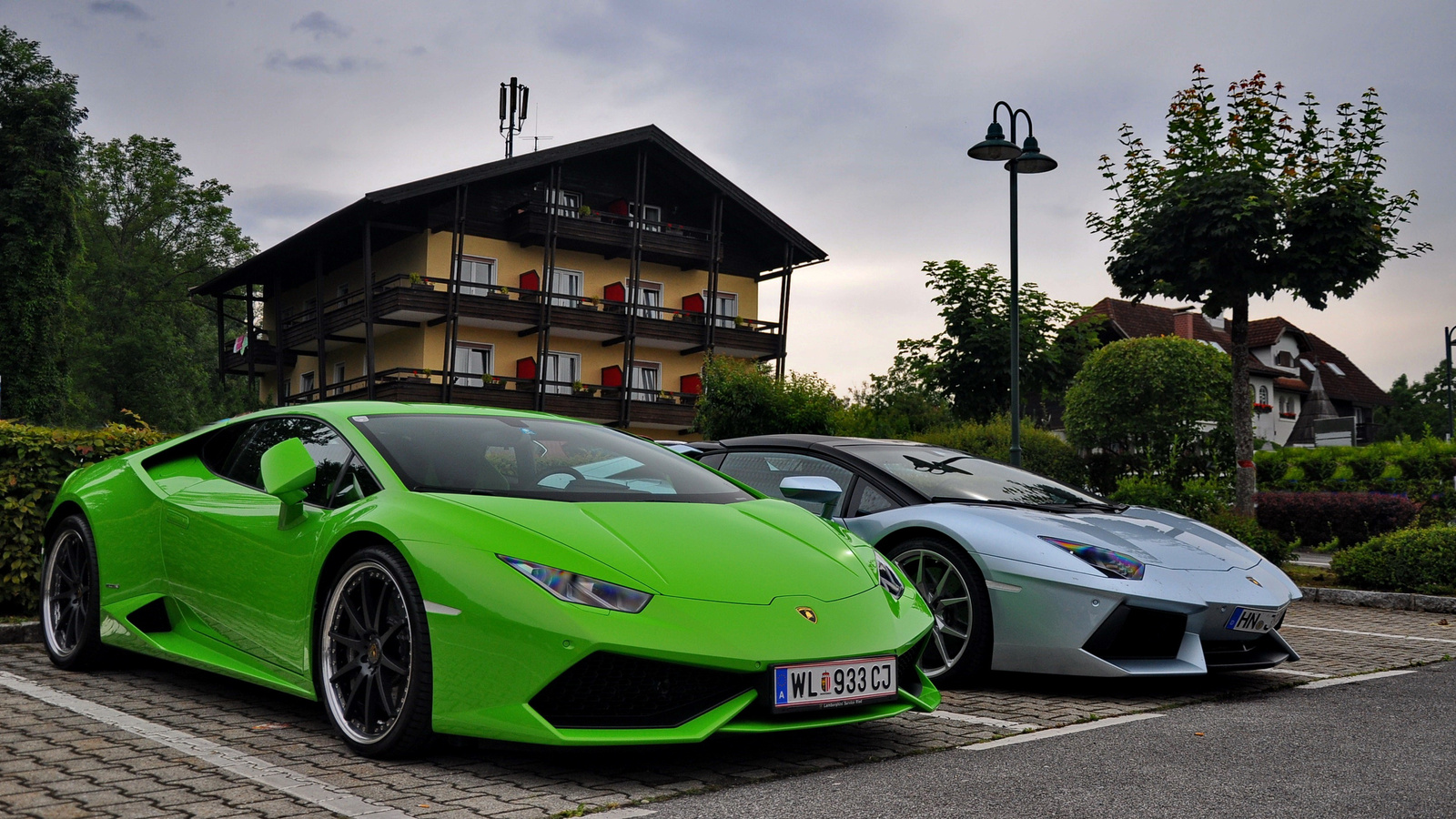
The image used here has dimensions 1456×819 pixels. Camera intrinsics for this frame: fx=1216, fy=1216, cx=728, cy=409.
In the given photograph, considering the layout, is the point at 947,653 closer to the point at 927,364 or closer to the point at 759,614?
the point at 759,614

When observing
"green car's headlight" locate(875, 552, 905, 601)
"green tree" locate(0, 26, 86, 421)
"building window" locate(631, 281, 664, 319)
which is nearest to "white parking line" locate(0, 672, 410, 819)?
"green car's headlight" locate(875, 552, 905, 601)

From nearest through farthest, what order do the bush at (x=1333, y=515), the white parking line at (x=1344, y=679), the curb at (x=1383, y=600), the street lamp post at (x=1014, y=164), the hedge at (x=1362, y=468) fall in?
the white parking line at (x=1344, y=679)
the curb at (x=1383, y=600)
the street lamp post at (x=1014, y=164)
the bush at (x=1333, y=515)
the hedge at (x=1362, y=468)

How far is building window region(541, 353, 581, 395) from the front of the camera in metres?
36.3

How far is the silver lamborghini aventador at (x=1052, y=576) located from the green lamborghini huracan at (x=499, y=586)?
1150 millimetres

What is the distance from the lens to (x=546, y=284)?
115 feet

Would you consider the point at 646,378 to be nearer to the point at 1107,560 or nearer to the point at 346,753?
the point at 1107,560

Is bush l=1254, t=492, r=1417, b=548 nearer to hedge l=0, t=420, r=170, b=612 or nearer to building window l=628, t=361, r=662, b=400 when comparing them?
hedge l=0, t=420, r=170, b=612

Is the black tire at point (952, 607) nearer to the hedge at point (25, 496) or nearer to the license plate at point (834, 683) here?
the license plate at point (834, 683)

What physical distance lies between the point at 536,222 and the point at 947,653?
100 feet

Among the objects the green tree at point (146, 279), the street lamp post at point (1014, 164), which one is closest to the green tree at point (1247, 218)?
the street lamp post at point (1014, 164)

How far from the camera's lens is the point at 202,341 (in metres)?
58.7

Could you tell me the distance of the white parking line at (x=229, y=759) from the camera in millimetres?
3379

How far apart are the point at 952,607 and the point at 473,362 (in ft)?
102

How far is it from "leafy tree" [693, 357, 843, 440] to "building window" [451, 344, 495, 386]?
10.7 metres
